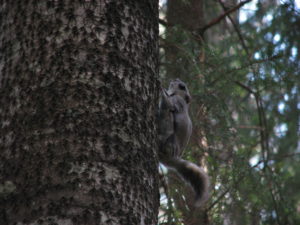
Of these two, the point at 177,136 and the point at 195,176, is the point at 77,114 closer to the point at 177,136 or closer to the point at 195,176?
the point at 195,176

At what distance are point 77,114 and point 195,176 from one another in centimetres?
162

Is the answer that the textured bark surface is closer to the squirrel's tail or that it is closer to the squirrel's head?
the squirrel's tail

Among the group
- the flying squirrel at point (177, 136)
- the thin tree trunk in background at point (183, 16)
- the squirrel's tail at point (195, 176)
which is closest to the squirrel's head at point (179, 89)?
the flying squirrel at point (177, 136)

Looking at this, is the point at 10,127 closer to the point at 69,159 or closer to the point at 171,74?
the point at 69,159

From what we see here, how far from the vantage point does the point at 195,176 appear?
3.34 metres

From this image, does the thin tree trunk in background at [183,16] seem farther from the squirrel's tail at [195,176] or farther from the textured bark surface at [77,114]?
the textured bark surface at [77,114]

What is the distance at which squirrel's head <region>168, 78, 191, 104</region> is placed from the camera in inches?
159

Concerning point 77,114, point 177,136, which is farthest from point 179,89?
point 77,114

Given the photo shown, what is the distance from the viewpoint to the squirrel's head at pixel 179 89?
4.05 meters

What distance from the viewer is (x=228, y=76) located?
430cm

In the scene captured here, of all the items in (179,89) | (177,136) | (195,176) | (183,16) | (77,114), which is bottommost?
(77,114)

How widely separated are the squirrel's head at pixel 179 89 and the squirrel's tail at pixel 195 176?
0.68 metres

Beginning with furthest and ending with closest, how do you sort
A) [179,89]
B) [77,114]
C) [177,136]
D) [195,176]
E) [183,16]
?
[183,16] < [179,89] < [177,136] < [195,176] < [77,114]

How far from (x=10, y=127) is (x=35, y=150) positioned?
0.16 metres
